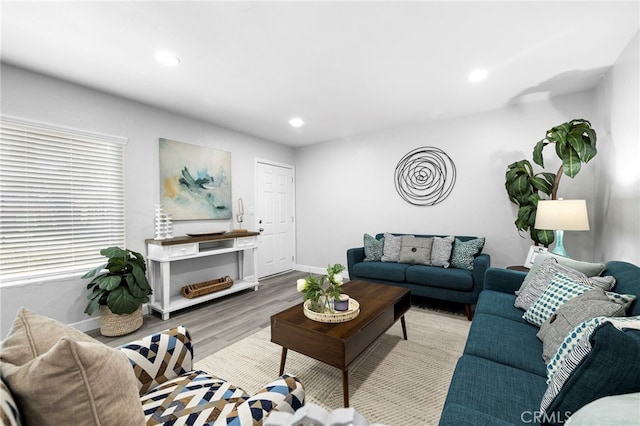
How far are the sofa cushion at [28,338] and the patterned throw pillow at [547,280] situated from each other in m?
2.41

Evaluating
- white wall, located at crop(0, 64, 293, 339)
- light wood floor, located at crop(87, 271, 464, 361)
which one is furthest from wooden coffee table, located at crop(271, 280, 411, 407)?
white wall, located at crop(0, 64, 293, 339)

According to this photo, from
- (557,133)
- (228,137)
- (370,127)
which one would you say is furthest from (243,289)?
(557,133)

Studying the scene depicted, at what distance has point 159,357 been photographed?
1255 millimetres

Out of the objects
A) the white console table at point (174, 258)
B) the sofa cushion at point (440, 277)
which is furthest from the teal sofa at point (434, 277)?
the white console table at point (174, 258)

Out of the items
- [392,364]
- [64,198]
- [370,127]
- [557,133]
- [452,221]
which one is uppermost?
[370,127]

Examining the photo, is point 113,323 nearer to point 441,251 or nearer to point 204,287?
point 204,287

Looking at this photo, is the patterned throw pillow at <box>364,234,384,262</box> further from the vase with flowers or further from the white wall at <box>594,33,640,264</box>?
the white wall at <box>594,33,640,264</box>

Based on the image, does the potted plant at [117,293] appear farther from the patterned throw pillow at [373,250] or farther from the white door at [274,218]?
the patterned throw pillow at [373,250]

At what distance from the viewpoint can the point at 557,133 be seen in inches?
98.3

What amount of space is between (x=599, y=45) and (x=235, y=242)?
13.8ft

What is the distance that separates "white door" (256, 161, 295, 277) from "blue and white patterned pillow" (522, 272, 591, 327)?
3792mm

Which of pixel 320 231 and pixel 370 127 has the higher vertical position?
pixel 370 127

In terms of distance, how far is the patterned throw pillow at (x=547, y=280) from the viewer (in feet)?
5.24

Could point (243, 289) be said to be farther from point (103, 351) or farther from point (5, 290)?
point (103, 351)
